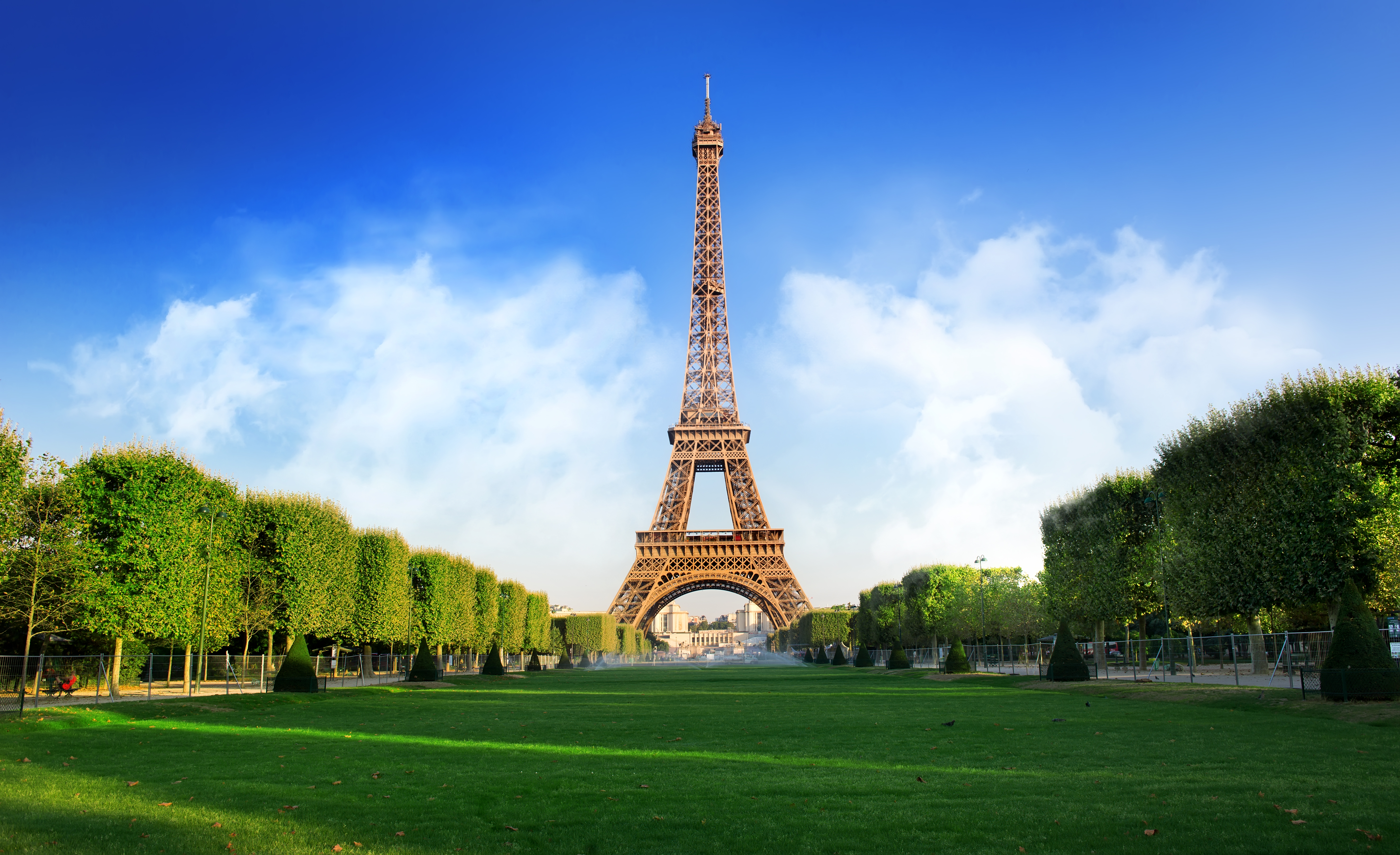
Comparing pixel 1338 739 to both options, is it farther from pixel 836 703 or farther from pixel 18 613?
pixel 18 613

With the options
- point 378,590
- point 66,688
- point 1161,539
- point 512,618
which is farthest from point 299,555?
point 1161,539

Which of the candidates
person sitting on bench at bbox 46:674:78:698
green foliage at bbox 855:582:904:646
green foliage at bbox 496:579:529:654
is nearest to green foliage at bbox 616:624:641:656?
green foliage at bbox 496:579:529:654

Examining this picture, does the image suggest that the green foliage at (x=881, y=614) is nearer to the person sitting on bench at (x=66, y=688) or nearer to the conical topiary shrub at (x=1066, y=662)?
the conical topiary shrub at (x=1066, y=662)

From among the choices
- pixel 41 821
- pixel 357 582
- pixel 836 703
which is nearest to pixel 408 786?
pixel 41 821

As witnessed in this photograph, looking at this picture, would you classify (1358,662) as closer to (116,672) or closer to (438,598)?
→ (116,672)

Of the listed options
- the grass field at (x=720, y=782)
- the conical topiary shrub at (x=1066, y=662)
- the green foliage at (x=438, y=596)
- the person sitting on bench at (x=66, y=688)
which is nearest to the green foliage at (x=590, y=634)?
the green foliage at (x=438, y=596)

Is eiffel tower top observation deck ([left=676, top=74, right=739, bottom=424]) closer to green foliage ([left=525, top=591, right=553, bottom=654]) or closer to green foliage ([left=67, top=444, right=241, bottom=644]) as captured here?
green foliage ([left=525, top=591, right=553, bottom=654])
